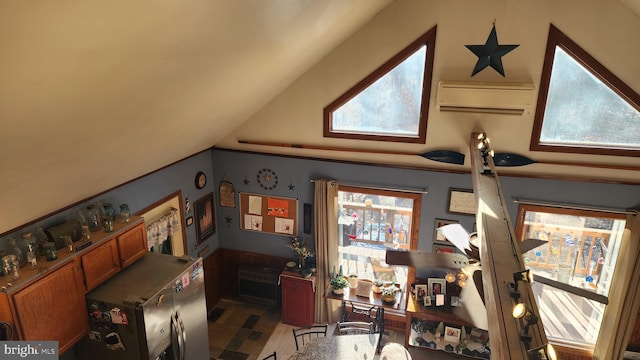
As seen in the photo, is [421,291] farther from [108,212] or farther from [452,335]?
[108,212]

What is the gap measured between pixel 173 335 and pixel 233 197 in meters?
2.57

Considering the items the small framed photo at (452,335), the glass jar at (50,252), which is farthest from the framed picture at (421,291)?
the glass jar at (50,252)

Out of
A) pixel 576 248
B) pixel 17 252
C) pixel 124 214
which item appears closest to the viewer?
pixel 17 252

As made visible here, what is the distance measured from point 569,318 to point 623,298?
888 mm

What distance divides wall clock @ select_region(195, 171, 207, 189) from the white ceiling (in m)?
0.39

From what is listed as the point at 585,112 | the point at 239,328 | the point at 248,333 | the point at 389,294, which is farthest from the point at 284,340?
the point at 585,112

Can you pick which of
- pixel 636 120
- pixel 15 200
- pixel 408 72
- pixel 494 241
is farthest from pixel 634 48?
pixel 15 200

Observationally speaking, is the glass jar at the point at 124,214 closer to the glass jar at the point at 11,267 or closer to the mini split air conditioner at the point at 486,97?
the glass jar at the point at 11,267

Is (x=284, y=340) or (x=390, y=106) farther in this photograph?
(x=284, y=340)

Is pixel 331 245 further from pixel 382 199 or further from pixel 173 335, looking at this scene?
pixel 173 335

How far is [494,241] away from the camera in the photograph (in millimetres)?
2242

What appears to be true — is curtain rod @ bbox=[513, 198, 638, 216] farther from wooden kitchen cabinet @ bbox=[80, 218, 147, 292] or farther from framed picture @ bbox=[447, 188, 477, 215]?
wooden kitchen cabinet @ bbox=[80, 218, 147, 292]

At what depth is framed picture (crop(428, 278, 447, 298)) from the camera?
555cm

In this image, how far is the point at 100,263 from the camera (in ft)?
12.7
